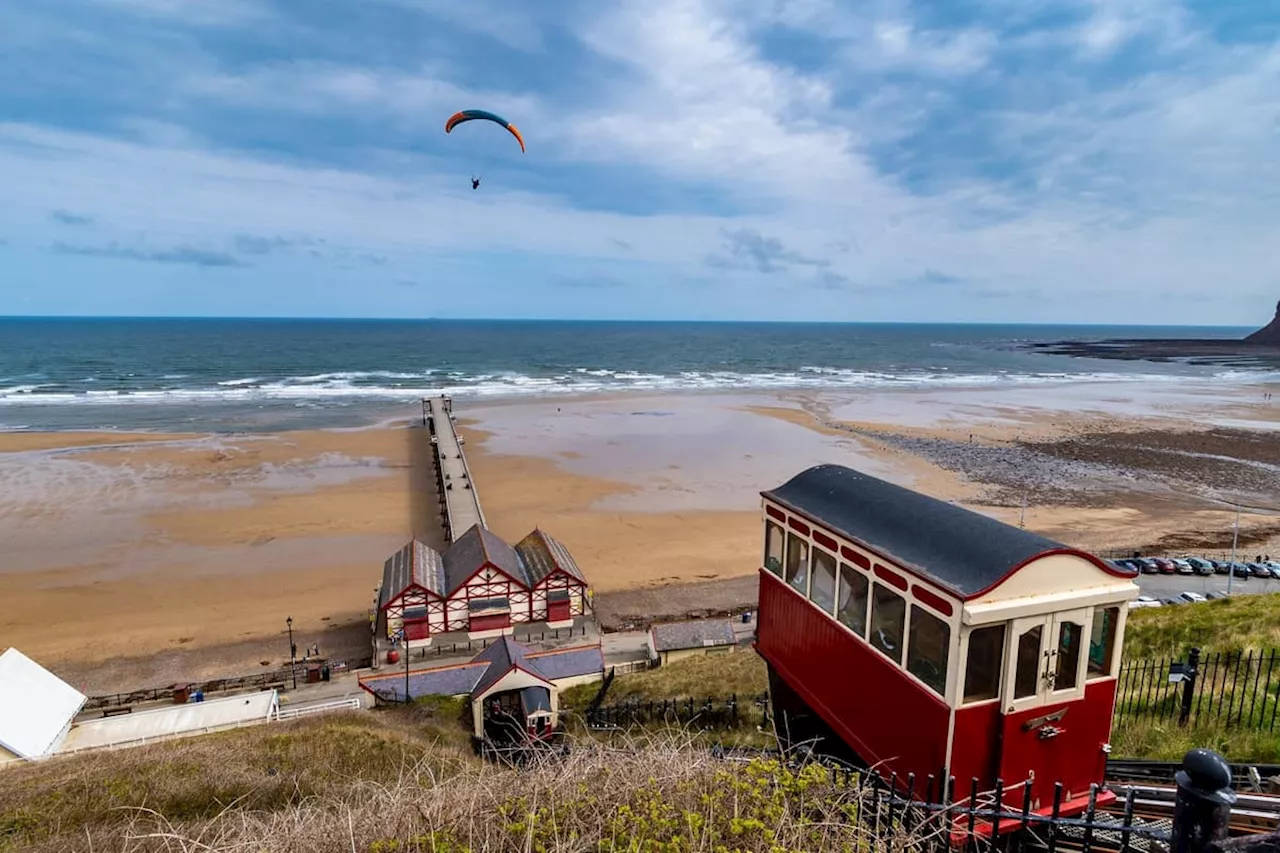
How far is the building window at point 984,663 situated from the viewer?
724 cm

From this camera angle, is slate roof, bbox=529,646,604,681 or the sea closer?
slate roof, bbox=529,646,604,681

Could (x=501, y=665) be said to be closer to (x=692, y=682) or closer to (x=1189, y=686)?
(x=692, y=682)

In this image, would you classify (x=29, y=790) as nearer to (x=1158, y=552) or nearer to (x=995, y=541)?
(x=995, y=541)

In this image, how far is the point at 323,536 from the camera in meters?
30.8

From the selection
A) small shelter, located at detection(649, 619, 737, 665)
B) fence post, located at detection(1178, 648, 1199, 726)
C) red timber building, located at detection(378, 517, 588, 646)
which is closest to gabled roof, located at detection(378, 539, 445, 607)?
red timber building, located at detection(378, 517, 588, 646)

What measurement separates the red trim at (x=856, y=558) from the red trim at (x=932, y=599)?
0.93 meters

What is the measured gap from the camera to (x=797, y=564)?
418 inches

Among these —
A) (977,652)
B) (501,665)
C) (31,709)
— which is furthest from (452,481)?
(977,652)

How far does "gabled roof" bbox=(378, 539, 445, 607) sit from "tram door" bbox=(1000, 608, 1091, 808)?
57.3ft

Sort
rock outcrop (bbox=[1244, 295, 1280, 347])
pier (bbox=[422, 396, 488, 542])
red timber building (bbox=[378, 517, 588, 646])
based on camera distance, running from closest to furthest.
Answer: red timber building (bbox=[378, 517, 588, 646])
pier (bbox=[422, 396, 488, 542])
rock outcrop (bbox=[1244, 295, 1280, 347])

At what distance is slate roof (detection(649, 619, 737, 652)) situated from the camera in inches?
789

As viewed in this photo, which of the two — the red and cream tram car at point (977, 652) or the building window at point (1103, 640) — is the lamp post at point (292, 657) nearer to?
the red and cream tram car at point (977, 652)

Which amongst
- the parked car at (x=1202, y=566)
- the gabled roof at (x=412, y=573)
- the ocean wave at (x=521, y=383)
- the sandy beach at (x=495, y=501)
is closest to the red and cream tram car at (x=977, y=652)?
the gabled roof at (x=412, y=573)

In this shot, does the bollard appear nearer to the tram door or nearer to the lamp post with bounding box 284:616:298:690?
the tram door
